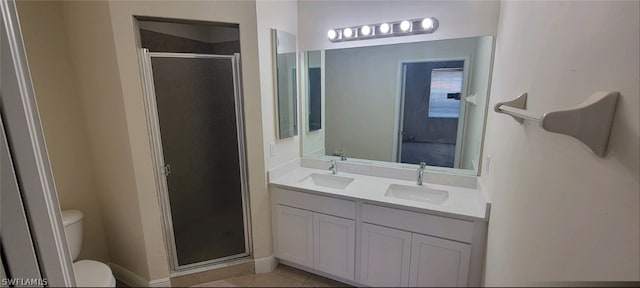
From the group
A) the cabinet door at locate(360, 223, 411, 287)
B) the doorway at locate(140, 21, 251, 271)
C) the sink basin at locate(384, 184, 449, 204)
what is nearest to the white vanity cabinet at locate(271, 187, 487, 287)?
the cabinet door at locate(360, 223, 411, 287)

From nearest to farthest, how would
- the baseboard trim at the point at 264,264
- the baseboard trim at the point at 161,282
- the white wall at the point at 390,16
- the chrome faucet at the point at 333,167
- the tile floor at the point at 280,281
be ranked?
the white wall at the point at 390,16, the baseboard trim at the point at 161,282, the tile floor at the point at 280,281, the baseboard trim at the point at 264,264, the chrome faucet at the point at 333,167

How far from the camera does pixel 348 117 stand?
230 centimetres

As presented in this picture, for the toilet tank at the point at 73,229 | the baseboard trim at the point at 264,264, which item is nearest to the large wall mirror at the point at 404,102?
the baseboard trim at the point at 264,264

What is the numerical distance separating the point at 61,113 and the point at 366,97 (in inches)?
85.5

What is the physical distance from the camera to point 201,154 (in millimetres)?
1996

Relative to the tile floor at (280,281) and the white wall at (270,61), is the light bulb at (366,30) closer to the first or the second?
the white wall at (270,61)

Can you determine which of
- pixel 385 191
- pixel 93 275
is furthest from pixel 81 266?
pixel 385 191

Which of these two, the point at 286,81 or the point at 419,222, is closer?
the point at 419,222

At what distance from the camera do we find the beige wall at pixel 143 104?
5.09ft

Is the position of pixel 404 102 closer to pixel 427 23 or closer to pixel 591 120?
pixel 427 23

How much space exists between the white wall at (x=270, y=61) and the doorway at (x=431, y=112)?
0.96 metres

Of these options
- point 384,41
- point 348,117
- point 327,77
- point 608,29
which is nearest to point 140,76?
point 327,77

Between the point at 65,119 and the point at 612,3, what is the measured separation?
2.65 meters

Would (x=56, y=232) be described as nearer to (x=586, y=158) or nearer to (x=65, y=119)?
(x=586, y=158)
